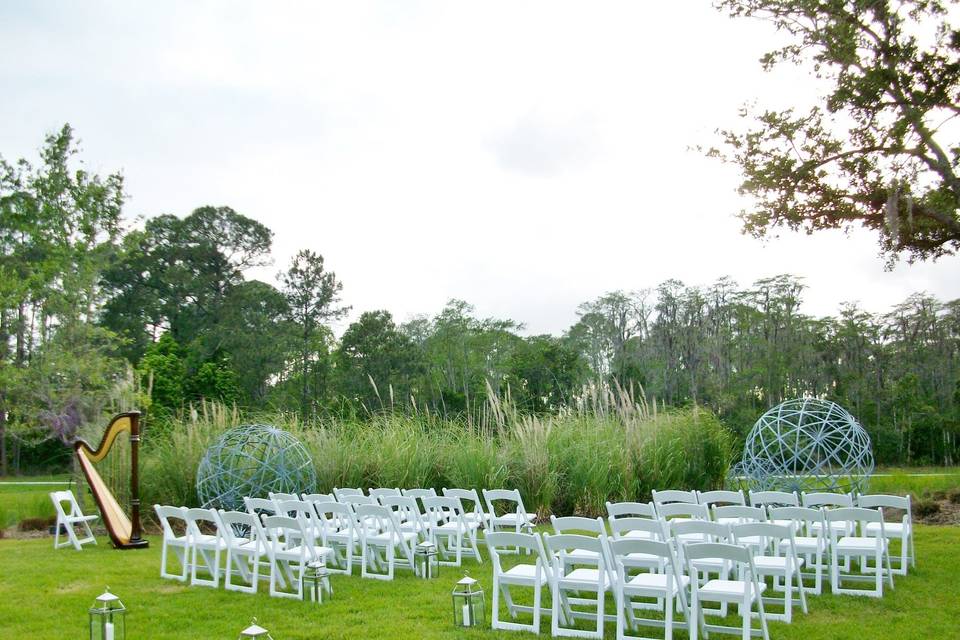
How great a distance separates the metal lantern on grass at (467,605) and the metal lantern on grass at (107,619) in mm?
2267

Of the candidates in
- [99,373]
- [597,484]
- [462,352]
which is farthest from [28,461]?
[597,484]

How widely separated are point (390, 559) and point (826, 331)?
2544 centimetres

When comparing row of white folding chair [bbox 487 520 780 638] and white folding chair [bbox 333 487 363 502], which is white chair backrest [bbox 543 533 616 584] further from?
white folding chair [bbox 333 487 363 502]

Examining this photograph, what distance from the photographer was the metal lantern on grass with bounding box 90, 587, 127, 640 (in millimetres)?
5198

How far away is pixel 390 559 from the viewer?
7.98 m

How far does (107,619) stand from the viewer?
17.2ft

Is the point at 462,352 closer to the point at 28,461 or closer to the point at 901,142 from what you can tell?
the point at 28,461

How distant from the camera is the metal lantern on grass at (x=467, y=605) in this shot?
607cm

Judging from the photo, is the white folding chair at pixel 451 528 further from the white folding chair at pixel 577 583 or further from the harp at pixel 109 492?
the harp at pixel 109 492

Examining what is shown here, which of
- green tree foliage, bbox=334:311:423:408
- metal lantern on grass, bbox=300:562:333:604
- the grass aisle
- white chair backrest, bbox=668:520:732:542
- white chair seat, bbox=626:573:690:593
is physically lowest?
the grass aisle

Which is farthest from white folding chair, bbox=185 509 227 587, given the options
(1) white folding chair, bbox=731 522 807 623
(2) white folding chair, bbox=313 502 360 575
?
(1) white folding chair, bbox=731 522 807 623

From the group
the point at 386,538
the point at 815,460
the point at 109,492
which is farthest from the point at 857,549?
the point at 109,492

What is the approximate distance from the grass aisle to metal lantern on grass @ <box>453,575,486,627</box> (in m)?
0.12

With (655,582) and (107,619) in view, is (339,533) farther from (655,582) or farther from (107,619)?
(655,582)
